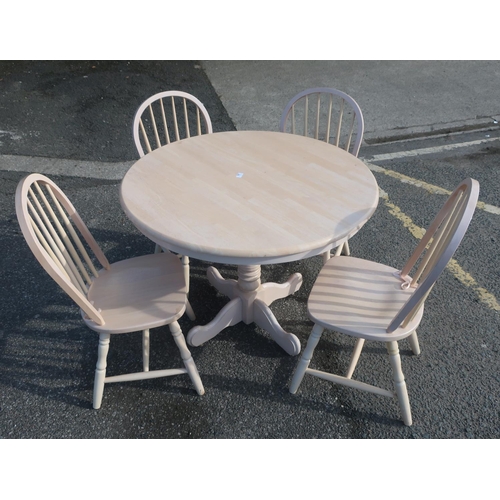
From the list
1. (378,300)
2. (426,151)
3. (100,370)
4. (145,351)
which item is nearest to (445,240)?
(378,300)

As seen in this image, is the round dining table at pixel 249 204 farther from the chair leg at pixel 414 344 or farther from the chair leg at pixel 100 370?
the chair leg at pixel 414 344

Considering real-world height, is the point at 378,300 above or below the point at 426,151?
above

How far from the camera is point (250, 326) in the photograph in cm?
272

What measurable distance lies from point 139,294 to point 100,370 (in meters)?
0.43

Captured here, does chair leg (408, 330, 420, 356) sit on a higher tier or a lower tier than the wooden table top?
lower

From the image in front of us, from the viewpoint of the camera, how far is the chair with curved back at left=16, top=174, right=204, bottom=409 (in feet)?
6.54

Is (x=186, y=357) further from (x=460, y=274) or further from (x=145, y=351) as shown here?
(x=460, y=274)

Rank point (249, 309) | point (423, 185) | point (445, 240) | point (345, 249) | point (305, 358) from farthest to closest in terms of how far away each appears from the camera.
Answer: point (423, 185) < point (345, 249) < point (249, 309) < point (305, 358) < point (445, 240)

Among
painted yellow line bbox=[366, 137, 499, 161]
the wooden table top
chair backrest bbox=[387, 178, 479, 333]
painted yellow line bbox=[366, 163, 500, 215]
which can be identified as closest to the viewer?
chair backrest bbox=[387, 178, 479, 333]

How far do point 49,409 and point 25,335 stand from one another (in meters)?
0.58

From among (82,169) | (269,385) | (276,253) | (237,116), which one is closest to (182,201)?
(276,253)

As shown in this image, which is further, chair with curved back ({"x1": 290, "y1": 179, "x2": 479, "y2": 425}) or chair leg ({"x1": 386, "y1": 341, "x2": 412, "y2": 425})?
chair leg ({"x1": 386, "y1": 341, "x2": 412, "y2": 425})

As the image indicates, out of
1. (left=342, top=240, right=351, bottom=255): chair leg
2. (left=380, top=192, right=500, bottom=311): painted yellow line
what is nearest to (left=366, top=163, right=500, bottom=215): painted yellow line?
(left=380, top=192, right=500, bottom=311): painted yellow line

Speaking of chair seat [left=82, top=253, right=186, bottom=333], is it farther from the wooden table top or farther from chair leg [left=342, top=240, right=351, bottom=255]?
chair leg [left=342, top=240, right=351, bottom=255]
